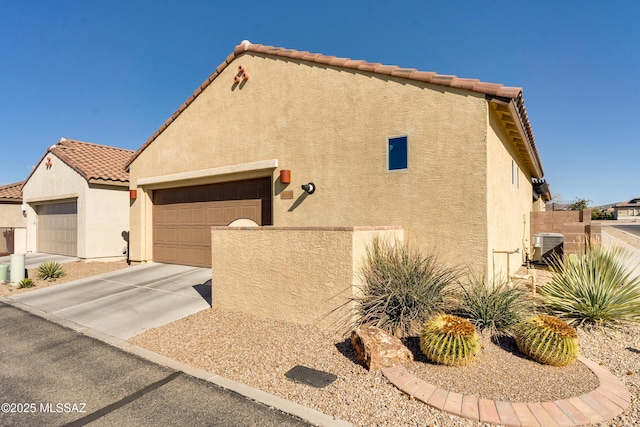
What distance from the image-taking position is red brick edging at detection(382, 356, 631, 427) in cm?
335

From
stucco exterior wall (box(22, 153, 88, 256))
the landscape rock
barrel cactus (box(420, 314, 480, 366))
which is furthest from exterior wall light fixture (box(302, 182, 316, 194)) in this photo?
stucco exterior wall (box(22, 153, 88, 256))

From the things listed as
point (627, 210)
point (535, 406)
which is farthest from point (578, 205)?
point (535, 406)

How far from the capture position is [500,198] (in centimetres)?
805

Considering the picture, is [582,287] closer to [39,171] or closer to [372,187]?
[372,187]

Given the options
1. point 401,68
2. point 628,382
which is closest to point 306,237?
point 401,68

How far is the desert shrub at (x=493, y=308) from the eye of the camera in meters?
5.32

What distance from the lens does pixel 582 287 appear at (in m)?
5.90

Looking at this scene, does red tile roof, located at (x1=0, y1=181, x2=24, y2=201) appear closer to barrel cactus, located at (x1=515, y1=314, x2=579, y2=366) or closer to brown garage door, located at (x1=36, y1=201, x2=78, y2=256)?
brown garage door, located at (x1=36, y1=201, x2=78, y2=256)

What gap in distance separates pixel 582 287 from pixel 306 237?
489 centimetres

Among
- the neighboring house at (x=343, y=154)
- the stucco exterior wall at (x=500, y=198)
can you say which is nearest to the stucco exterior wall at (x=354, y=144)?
the neighboring house at (x=343, y=154)

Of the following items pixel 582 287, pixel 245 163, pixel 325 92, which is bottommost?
pixel 582 287

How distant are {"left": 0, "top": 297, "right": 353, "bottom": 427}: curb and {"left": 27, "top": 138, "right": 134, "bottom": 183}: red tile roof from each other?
32.4 feet

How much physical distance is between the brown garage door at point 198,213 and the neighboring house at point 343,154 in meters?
0.05

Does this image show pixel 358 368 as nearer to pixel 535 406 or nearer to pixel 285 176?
pixel 535 406
